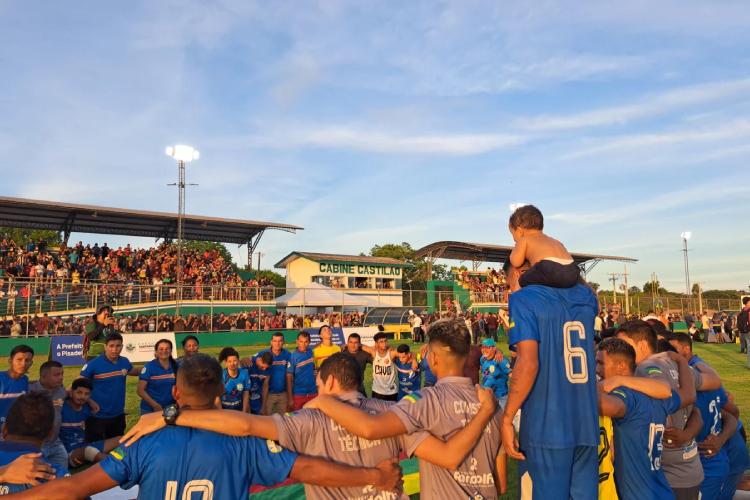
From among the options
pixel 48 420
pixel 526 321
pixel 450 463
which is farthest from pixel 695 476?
pixel 48 420

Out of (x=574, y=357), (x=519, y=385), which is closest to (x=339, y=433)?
(x=519, y=385)

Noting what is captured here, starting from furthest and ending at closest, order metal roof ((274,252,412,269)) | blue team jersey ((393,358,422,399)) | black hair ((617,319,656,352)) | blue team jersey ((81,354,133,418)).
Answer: metal roof ((274,252,412,269)) → blue team jersey ((393,358,422,399)) → blue team jersey ((81,354,133,418)) → black hair ((617,319,656,352))

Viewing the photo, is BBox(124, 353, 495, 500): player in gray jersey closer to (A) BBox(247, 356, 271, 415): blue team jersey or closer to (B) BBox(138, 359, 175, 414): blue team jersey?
(B) BBox(138, 359, 175, 414): blue team jersey

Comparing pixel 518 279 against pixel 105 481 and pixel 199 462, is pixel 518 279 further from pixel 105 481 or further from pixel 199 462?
pixel 105 481

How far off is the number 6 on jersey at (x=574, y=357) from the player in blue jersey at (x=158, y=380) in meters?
6.78

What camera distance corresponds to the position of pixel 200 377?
2.79m

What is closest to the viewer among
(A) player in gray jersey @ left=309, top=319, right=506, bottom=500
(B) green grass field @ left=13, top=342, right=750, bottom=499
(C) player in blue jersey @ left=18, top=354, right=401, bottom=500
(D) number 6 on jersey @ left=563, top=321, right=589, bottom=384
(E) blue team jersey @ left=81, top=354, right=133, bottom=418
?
(C) player in blue jersey @ left=18, top=354, right=401, bottom=500

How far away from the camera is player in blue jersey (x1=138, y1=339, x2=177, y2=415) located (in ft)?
28.3

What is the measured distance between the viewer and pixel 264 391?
9.79 metres

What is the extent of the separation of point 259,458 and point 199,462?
0.32 m

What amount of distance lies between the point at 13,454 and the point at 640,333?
14.6ft

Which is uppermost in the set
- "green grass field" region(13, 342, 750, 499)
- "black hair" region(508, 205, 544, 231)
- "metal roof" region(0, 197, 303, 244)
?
"metal roof" region(0, 197, 303, 244)

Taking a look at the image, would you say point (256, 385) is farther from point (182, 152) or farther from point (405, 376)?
point (182, 152)

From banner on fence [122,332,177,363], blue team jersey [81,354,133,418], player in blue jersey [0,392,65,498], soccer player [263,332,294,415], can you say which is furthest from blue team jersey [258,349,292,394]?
banner on fence [122,332,177,363]
